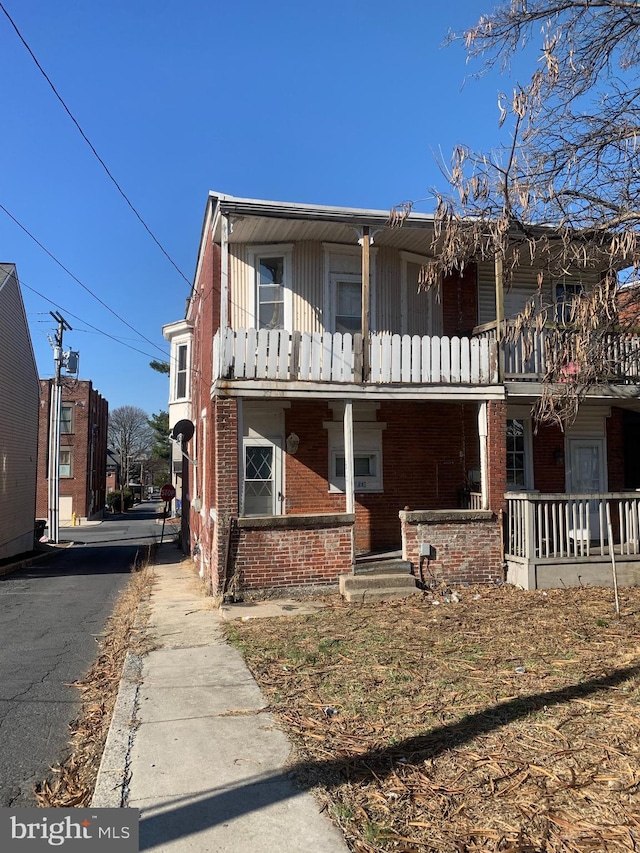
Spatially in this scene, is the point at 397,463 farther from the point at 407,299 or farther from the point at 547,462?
the point at 547,462

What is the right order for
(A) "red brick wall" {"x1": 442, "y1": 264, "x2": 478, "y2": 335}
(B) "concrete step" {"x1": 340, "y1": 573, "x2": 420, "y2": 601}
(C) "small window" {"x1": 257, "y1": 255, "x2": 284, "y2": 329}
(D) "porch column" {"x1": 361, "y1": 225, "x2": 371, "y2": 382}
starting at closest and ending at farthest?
1. (B) "concrete step" {"x1": 340, "y1": 573, "x2": 420, "y2": 601}
2. (D) "porch column" {"x1": 361, "y1": 225, "x2": 371, "y2": 382}
3. (C) "small window" {"x1": 257, "y1": 255, "x2": 284, "y2": 329}
4. (A) "red brick wall" {"x1": 442, "y1": 264, "x2": 478, "y2": 335}

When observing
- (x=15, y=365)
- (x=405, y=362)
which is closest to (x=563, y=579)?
(x=405, y=362)

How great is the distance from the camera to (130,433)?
101m

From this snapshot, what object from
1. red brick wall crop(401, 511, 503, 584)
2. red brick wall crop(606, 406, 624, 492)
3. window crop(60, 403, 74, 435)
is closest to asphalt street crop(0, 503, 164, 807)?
red brick wall crop(401, 511, 503, 584)

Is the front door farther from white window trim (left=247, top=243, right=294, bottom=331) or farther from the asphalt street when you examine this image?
the asphalt street

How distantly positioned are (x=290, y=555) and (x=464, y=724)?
5.48 metres

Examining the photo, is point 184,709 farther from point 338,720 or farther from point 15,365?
point 15,365

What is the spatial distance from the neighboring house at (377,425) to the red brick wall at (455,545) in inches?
0.9

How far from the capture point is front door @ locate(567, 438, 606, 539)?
44.0ft

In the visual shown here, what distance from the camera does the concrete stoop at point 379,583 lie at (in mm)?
9453

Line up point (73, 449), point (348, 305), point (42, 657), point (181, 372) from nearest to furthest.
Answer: point (42, 657), point (348, 305), point (181, 372), point (73, 449)

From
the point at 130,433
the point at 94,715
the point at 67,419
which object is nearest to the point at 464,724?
the point at 94,715

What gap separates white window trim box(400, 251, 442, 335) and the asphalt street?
7528 mm

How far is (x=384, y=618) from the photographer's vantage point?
8.19 metres
